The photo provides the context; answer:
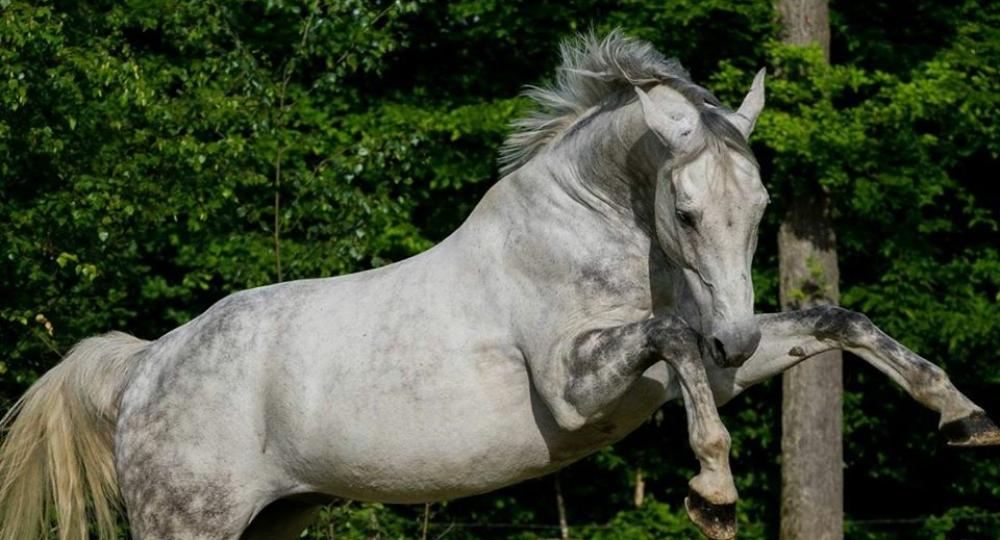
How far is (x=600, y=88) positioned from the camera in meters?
5.93

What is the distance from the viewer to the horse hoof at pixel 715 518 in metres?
5.16

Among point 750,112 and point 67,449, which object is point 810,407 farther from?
point 750,112

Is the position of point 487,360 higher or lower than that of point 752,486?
higher

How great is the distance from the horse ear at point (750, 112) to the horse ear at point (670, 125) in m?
0.16

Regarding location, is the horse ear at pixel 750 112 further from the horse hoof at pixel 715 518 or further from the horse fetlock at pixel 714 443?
the horse hoof at pixel 715 518

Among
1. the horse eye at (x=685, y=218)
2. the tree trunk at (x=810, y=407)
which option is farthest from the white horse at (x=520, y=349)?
the tree trunk at (x=810, y=407)

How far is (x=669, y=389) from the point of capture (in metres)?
5.80

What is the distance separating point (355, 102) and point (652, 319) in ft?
30.1

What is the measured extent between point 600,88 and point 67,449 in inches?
118

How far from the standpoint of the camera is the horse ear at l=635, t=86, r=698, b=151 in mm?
5230

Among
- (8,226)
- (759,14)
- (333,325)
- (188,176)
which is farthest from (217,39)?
(333,325)

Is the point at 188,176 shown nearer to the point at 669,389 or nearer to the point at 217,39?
→ the point at 217,39

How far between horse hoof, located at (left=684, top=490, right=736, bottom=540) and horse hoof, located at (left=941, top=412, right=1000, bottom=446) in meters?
0.79

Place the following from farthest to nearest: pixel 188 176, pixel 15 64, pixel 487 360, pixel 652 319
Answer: pixel 188 176 < pixel 15 64 < pixel 487 360 < pixel 652 319
